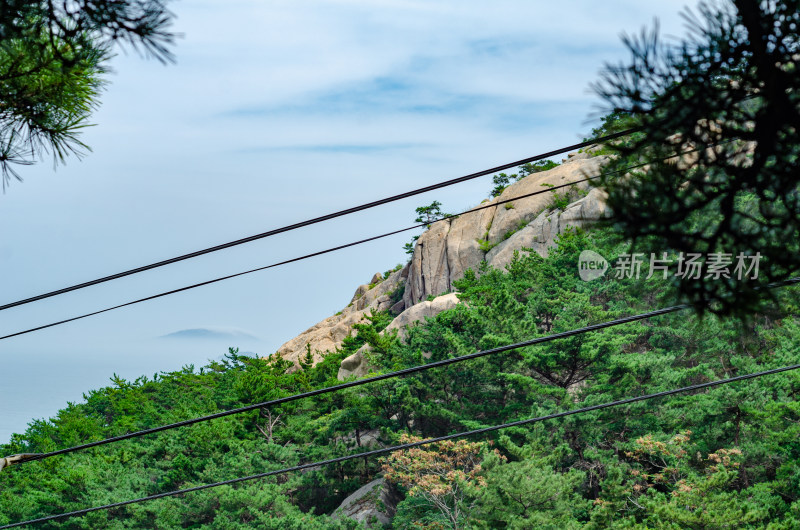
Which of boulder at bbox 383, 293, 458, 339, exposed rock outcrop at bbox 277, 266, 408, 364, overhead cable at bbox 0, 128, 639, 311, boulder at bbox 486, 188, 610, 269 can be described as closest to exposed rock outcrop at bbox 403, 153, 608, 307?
boulder at bbox 486, 188, 610, 269

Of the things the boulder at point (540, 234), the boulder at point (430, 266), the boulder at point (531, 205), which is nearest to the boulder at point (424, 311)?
the boulder at point (540, 234)

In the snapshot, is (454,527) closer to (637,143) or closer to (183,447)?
(183,447)

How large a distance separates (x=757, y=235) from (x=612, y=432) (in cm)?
1263

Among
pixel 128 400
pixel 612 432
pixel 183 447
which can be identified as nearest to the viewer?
pixel 612 432

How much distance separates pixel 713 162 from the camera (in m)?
2.51

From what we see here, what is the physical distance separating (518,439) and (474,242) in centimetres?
1308

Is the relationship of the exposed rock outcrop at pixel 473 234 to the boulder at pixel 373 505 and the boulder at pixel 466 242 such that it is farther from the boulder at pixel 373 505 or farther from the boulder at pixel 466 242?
the boulder at pixel 373 505

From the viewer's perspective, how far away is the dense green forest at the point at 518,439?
12305mm

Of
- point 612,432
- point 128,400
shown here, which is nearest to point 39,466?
point 128,400

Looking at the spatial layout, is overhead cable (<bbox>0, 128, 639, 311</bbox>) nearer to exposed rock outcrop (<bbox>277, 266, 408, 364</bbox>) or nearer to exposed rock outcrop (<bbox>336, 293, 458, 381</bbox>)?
exposed rock outcrop (<bbox>336, 293, 458, 381</bbox>)

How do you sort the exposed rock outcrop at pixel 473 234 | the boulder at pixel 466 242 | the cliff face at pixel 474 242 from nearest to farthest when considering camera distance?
the cliff face at pixel 474 242, the exposed rock outcrop at pixel 473 234, the boulder at pixel 466 242

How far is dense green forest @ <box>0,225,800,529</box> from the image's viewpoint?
12305mm

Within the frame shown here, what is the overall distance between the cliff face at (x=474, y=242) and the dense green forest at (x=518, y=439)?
6.73 feet

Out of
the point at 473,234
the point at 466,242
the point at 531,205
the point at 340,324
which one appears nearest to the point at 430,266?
the point at 466,242
